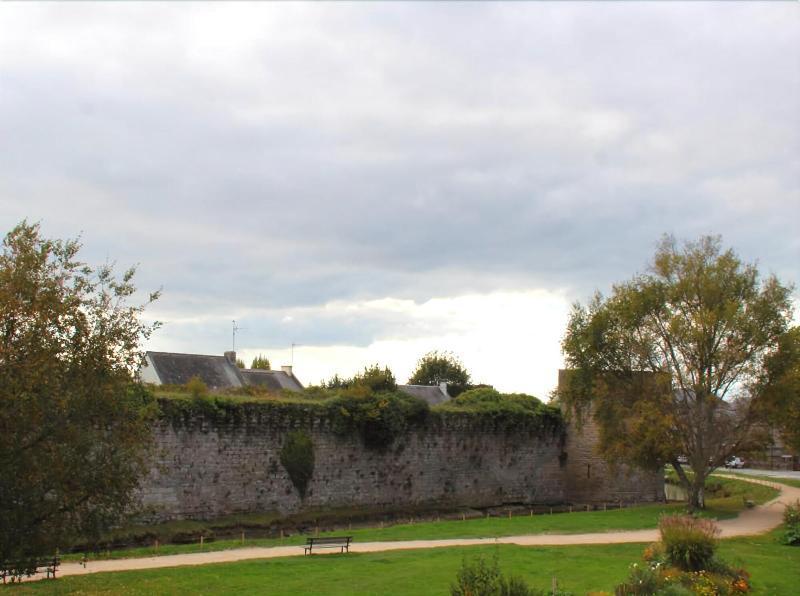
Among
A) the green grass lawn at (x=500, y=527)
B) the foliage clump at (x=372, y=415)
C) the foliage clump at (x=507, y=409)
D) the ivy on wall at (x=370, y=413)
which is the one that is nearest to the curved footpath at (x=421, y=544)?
the green grass lawn at (x=500, y=527)

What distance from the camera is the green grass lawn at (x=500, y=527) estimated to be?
2138 cm

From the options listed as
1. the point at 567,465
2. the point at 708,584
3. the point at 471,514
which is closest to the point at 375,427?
the point at 471,514

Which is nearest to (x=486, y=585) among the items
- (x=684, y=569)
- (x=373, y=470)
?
(x=684, y=569)

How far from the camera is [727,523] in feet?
85.9

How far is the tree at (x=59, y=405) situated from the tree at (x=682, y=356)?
19.2 meters

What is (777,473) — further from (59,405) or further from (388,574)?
(59,405)

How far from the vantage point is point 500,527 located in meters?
25.4

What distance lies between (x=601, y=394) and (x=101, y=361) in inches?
816

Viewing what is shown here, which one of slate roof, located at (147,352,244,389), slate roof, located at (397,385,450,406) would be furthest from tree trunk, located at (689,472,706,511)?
slate roof, located at (397,385,450,406)

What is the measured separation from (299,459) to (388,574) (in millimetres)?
13037

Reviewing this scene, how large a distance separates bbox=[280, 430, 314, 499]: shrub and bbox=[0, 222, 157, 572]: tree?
1503 cm

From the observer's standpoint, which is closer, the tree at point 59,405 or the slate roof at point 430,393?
the tree at point 59,405

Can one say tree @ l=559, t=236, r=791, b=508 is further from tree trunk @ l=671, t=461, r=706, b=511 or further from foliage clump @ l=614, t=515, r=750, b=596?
foliage clump @ l=614, t=515, r=750, b=596

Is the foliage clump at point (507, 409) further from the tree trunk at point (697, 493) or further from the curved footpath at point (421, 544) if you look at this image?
the curved footpath at point (421, 544)
